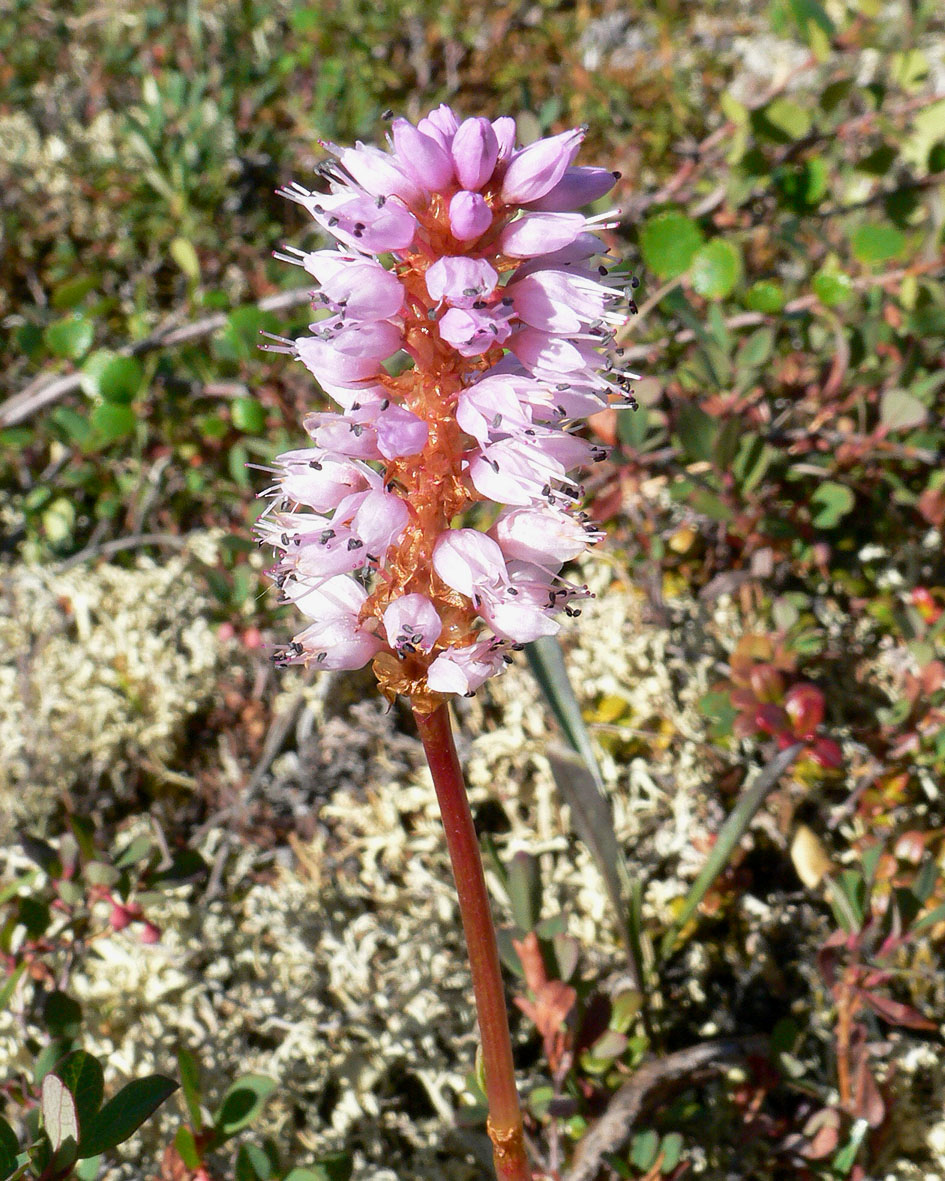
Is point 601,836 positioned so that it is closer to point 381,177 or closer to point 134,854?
point 134,854

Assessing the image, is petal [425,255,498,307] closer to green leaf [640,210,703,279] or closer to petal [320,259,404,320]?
petal [320,259,404,320]

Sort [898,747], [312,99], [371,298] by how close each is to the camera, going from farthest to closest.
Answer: [312,99]
[898,747]
[371,298]

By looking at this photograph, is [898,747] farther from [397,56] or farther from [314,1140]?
[397,56]

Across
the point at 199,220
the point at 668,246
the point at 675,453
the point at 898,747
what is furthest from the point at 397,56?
the point at 898,747

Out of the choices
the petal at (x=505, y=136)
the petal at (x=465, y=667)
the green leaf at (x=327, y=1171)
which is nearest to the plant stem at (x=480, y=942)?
the petal at (x=465, y=667)

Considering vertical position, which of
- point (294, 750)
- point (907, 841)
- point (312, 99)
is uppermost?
point (312, 99)

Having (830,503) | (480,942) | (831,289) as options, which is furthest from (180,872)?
(831,289)

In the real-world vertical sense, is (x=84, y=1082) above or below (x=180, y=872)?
below

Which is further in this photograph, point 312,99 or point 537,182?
point 312,99
